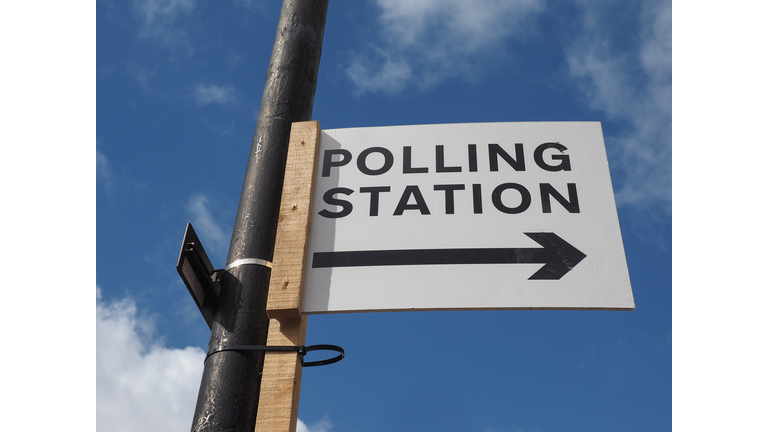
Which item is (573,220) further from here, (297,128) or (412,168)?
(297,128)

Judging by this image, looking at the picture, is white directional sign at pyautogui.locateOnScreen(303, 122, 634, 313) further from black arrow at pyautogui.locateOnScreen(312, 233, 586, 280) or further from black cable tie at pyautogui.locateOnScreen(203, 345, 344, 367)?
black cable tie at pyautogui.locateOnScreen(203, 345, 344, 367)

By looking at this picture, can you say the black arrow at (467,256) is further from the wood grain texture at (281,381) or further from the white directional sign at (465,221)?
the wood grain texture at (281,381)

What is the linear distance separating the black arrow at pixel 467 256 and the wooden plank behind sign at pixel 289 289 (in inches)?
4.6

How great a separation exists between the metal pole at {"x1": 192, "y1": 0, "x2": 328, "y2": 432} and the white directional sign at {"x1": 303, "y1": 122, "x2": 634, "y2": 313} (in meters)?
0.17

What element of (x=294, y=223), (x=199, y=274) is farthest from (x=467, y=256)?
(x=199, y=274)

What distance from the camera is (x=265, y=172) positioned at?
7.68 feet

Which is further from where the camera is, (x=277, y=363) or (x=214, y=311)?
(x=214, y=311)

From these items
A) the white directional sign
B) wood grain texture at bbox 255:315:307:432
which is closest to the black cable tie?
wood grain texture at bbox 255:315:307:432

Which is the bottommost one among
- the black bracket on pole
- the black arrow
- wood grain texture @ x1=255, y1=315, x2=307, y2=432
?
wood grain texture @ x1=255, y1=315, x2=307, y2=432

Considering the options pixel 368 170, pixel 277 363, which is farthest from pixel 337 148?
pixel 277 363

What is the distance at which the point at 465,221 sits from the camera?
2.23 meters

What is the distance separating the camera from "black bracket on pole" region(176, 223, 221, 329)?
1.97 m

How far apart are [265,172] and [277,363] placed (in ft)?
2.56

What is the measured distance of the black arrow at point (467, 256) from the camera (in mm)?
2133
